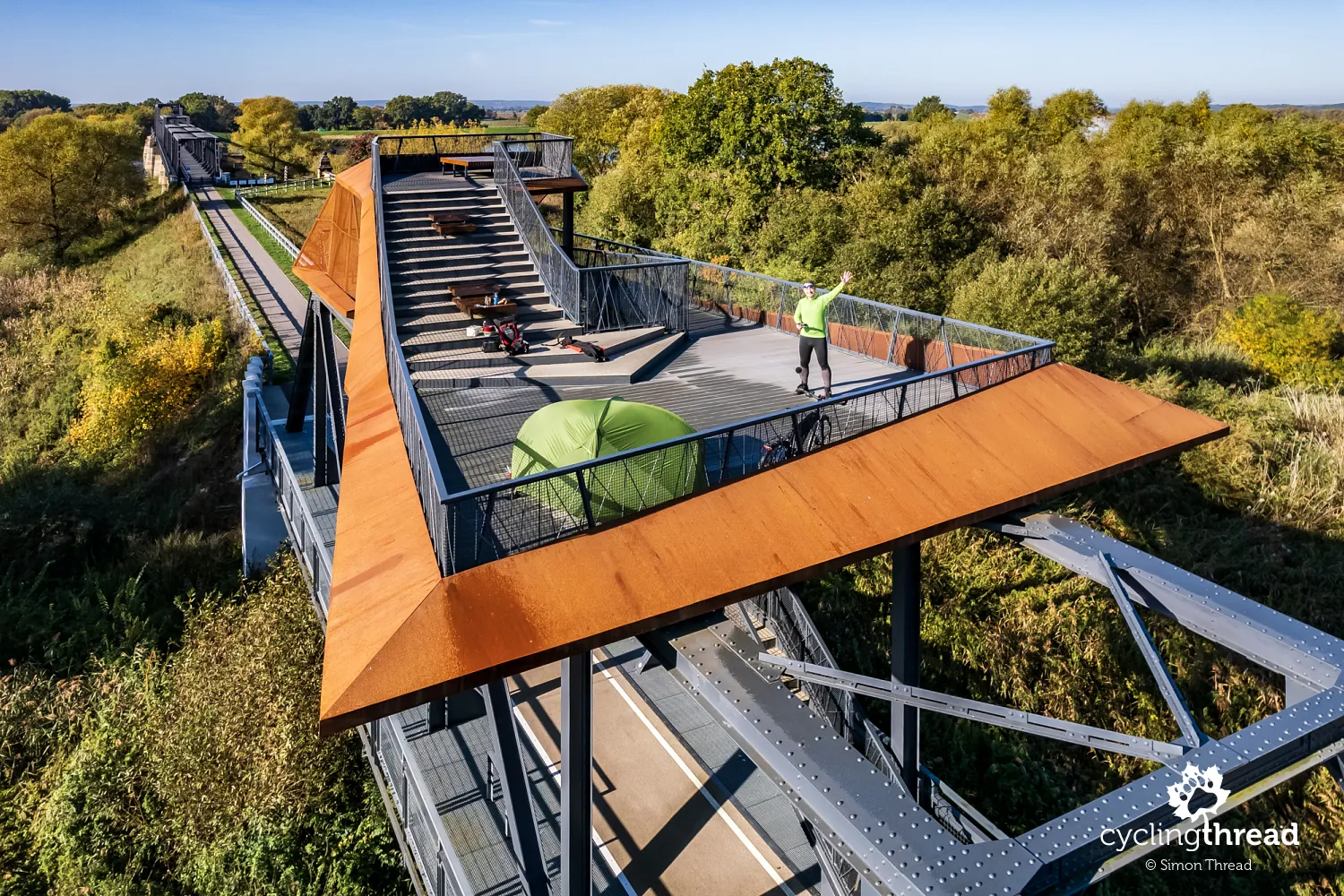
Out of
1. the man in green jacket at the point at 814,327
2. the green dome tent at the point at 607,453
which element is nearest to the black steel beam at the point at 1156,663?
the green dome tent at the point at 607,453

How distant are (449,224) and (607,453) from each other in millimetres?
9176

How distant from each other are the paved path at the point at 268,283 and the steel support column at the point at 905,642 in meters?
20.1

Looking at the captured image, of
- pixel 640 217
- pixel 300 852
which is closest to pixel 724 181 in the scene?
pixel 640 217

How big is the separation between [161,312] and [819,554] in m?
38.5

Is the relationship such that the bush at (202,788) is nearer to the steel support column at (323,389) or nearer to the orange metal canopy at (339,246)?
the steel support column at (323,389)

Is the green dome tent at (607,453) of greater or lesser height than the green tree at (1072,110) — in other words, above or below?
below

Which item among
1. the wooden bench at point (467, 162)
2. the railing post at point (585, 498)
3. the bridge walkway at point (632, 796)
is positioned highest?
the wooden bench at point (467, 162)

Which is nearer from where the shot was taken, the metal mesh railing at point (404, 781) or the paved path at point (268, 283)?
the metal mesh railing at point (404, 781)

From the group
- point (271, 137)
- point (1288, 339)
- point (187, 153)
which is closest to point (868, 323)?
point (1288, 339)

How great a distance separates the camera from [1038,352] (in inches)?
409

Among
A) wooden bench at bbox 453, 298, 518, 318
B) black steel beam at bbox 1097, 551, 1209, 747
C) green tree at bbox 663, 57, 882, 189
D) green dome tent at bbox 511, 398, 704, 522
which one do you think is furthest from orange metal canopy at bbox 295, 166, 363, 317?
green tree at bbox 663, 57, 882, 189

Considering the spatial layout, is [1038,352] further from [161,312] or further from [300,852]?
[161,312]

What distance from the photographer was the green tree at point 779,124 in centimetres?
3594

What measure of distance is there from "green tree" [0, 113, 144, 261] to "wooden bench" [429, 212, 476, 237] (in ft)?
175
